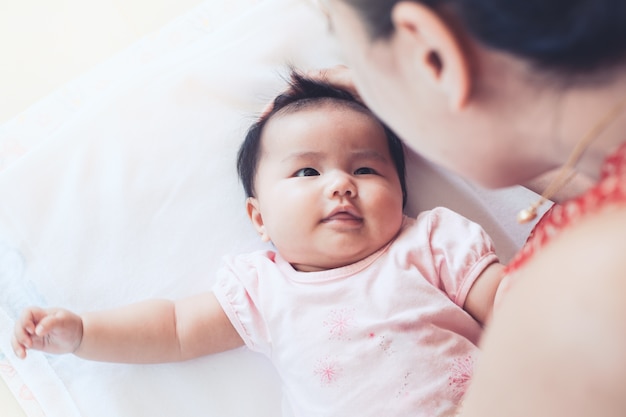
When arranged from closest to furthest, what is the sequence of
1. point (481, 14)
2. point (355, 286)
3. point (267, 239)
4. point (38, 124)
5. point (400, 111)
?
1. point (481, 14)
2. point (400, 111)
3. point (355, 286)
4. point (267, 239)
5. point (38, 124)

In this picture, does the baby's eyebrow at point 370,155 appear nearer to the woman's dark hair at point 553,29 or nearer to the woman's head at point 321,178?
the woman's head at point 321,178

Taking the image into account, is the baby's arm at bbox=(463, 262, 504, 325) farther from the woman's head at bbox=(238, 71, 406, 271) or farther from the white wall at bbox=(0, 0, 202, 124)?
the white wall at bbox=(0, 0, 202, 124)

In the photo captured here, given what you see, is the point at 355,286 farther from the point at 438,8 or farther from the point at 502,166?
the point at 438,8

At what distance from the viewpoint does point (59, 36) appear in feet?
4.65

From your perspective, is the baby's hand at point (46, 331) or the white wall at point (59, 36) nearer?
the baby's hand at point (46, 331)

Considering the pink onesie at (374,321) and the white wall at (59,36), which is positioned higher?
the white wall at (59,36)

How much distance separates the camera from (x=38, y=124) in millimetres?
1188

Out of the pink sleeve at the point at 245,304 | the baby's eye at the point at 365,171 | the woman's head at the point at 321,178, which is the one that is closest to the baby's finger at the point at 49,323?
the pink sleeve at the point at 245,304

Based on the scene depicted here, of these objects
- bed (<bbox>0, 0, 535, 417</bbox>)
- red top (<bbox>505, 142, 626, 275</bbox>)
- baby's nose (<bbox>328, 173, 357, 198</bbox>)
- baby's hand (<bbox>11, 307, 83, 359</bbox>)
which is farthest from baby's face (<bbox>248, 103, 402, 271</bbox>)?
red top (<bbox>505, 142, 626, 275</bbox>)

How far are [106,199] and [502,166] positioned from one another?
0.72 metres

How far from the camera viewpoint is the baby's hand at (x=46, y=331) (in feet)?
2.98

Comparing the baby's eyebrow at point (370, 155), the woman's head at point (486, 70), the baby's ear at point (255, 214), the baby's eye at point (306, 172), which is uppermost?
the woman's head at point (486, 70)

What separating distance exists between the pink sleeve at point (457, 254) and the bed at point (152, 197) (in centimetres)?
15

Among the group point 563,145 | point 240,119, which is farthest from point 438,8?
point 240,119
